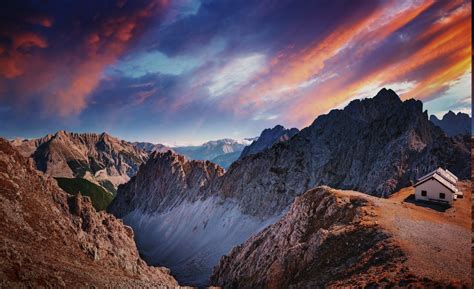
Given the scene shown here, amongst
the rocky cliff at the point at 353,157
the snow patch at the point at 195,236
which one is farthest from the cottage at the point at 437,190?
the snow patch at the point at 195,236

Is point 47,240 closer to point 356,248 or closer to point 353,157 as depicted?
point 356,248

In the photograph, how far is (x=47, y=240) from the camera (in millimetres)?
43344

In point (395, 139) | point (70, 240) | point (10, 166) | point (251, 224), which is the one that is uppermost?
point (395, 139)

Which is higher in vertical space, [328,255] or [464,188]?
[464,188]

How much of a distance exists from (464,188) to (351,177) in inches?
2189

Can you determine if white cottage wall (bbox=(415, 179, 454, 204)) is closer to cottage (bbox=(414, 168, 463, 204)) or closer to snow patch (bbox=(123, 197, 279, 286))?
cottage (bbox=(414, 168, 463, 204))

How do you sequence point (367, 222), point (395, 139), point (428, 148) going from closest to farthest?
point (367, 222), point (428, 148), point (395, 139)

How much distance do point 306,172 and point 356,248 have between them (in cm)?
10130

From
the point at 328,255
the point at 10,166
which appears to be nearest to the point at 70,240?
the point at 10,166

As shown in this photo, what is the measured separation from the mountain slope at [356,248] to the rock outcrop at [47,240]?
2122 centimetres

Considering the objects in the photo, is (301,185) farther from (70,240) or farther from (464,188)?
(70,240)

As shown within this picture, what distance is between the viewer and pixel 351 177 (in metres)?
116

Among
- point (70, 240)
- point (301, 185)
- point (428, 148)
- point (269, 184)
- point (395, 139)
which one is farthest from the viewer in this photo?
point (269, 184)

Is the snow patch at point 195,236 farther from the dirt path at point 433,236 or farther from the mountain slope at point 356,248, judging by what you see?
the dirt path at point 433,236
